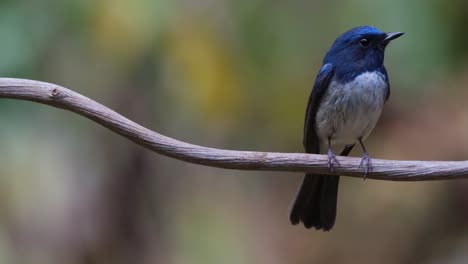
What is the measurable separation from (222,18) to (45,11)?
3.24 ft

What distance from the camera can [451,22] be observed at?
4547 millimetres

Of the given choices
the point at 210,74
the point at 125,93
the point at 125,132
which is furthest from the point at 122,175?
the point at 125,132

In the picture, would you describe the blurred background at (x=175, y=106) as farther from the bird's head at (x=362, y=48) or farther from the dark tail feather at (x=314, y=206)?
the dark tail feather at (x=314, y=206)

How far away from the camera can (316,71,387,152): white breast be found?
12.6ft

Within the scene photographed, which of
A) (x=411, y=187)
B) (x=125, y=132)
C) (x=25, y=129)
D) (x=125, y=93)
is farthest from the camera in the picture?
(x=411, y=187)

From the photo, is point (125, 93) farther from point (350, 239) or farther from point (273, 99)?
point (350, 239)

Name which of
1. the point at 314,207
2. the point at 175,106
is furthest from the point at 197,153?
the point at 175,106

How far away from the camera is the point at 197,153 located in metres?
2.81

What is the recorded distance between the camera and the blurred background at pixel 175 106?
4.25 m

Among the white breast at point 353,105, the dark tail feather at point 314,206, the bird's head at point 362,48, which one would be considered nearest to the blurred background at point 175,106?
the bird's head at point 362,48

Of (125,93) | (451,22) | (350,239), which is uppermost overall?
(451,22)

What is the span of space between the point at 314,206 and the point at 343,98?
552 mm

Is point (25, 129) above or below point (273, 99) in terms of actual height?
below

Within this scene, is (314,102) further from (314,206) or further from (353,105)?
(314,206)
